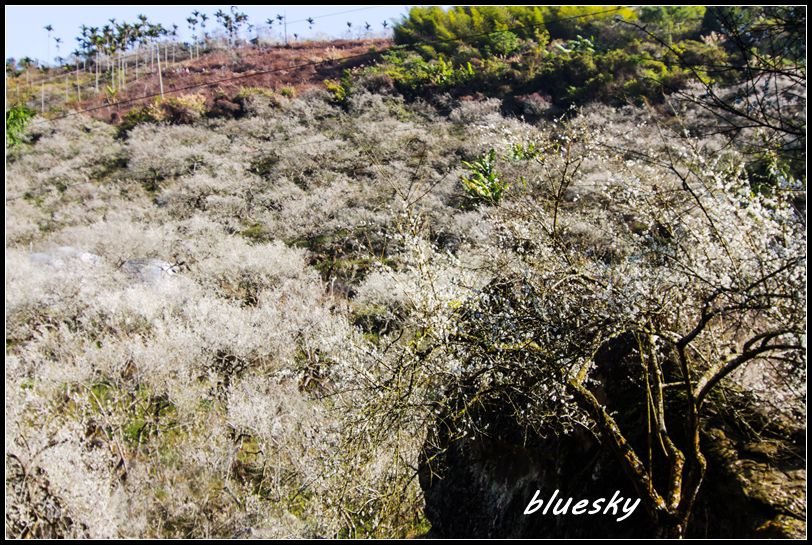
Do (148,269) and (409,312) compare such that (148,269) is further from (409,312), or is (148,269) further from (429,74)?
(429,74)

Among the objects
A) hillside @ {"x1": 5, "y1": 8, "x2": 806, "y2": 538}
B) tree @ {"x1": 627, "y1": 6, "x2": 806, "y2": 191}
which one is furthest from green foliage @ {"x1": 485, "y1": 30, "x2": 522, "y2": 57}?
tree @ {"x1": 627, "y1": 6, "x2": 806, "y2": 191}

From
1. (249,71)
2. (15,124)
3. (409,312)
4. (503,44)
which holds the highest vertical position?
(503,44)

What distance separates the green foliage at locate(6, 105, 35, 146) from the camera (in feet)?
84.1

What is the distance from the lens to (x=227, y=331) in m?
12.1

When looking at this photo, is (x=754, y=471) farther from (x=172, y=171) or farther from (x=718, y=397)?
(x=172, y=171)

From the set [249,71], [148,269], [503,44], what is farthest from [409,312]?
[249,71]

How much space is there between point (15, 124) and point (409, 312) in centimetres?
2921

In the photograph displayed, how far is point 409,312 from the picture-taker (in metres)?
7.08

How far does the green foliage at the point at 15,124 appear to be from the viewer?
25.6 m

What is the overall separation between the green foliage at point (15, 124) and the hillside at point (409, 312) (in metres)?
0.19

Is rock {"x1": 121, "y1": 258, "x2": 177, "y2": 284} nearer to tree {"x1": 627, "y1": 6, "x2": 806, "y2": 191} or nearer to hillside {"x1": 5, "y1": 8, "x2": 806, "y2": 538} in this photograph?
hillside {"x1": 5, "y1": 8, "x2": 806, "y2": 538}

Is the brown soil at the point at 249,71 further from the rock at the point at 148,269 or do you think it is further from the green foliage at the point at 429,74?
the rock at the point at 148,269

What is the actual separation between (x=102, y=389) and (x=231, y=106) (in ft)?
73.6

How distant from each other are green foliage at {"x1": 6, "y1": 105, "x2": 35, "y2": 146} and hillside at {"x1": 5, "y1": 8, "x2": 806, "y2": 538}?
19cm
